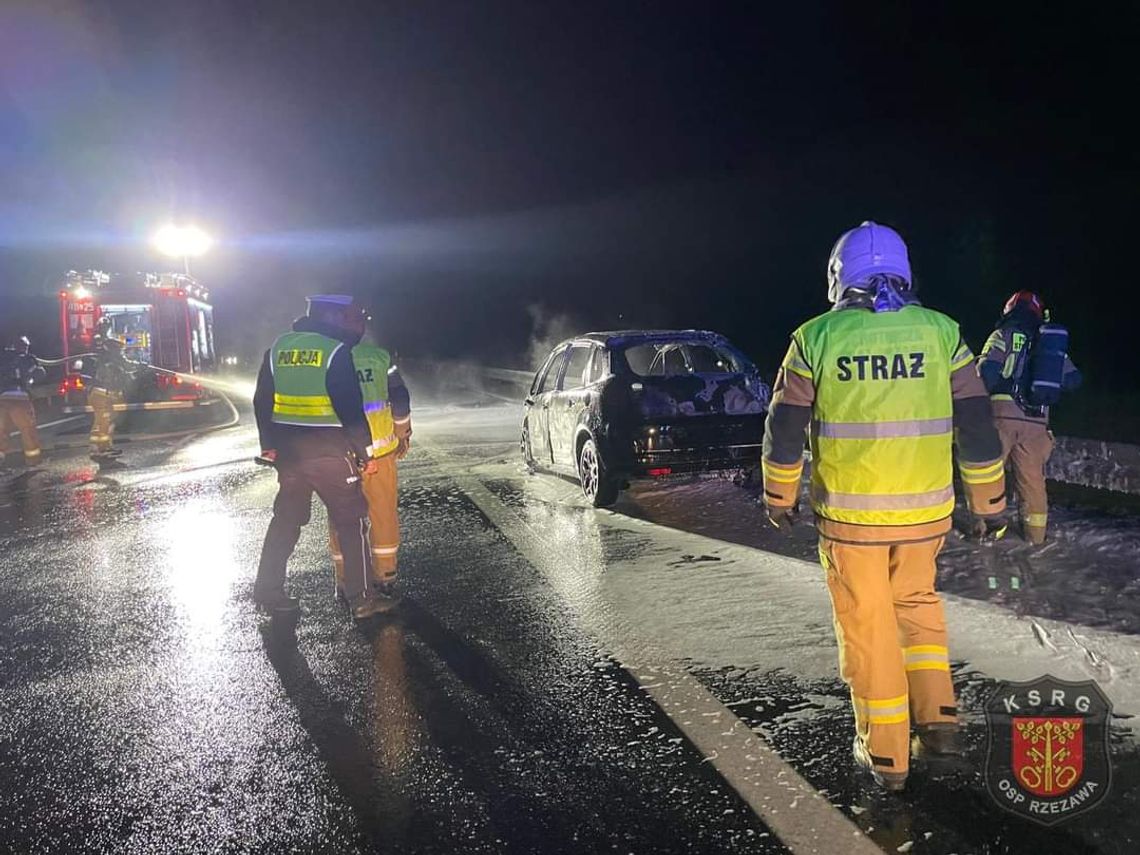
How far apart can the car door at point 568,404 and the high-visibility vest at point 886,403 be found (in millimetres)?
5568

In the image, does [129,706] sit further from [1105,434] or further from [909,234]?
[909,234]

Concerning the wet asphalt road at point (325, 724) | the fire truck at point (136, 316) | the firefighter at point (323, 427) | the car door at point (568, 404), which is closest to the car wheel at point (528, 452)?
the car door at point (568, 404)

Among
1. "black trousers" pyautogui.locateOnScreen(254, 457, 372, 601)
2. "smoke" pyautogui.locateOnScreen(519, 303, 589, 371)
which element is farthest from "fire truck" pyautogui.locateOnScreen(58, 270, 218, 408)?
"smoke" pyautogui.locateOnScreen(519, 303, 589, 371)

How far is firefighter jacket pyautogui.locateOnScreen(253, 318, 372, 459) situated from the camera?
5262 mm

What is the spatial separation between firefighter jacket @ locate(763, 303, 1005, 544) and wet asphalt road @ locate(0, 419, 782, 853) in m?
1.11

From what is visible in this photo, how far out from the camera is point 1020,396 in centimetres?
611

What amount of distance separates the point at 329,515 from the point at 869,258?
3.49 meters

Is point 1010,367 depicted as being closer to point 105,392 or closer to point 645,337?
point 645,337

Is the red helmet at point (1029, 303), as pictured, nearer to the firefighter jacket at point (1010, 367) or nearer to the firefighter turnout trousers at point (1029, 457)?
the firefighter jacket at point (1010, 367)

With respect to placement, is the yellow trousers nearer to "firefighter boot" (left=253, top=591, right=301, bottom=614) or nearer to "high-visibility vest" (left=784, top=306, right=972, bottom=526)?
"firefighter boot" (left=253, top=591, right=301, bottom=614)

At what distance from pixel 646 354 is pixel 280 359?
4.71m

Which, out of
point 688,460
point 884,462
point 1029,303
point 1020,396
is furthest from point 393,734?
point 1029,303

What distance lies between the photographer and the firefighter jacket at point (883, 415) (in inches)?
125

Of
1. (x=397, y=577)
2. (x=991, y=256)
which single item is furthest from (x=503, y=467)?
(x=991, y=256)
